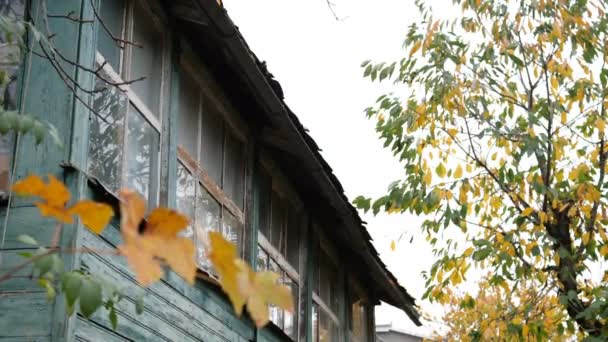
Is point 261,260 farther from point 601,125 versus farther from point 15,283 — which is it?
point 601,125

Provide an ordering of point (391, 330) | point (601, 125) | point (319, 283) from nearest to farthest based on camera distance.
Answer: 1. point (601, 125)
2. point (319, 283)
3. point (391, 330)

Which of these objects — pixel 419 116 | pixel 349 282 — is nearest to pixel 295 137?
pixel 419 116

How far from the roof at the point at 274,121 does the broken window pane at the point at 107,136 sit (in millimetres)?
1093

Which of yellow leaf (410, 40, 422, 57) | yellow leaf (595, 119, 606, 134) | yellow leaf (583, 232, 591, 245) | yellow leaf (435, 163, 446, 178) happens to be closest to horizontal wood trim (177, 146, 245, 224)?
yellow leaf (435, 163, 446, 178)

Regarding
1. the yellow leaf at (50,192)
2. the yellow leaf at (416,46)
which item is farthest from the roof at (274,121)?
the yellow leaf at (50,192)

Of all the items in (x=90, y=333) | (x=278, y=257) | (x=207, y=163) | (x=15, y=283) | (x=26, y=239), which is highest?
(x=207, y=163)

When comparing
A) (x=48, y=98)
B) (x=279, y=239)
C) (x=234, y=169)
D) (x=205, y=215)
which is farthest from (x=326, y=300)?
(x=48, y=98)

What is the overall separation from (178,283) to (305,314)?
4111mm

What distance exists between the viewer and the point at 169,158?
717 centimetres

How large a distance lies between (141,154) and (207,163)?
4.98ft

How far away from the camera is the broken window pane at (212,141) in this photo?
823 cm

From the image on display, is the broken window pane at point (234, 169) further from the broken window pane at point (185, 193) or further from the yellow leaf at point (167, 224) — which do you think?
the yellow leaf at point (167, 224)

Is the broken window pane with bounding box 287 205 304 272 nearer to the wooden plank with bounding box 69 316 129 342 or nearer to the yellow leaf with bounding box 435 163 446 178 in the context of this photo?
the yellow leaf with bounding box 435 163 446 178

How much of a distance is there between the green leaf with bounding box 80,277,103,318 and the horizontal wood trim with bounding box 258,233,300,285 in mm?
6147
